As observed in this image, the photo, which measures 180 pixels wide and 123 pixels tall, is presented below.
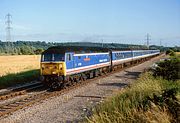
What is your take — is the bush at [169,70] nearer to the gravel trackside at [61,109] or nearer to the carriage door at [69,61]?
the gravel trackside at [61,109]

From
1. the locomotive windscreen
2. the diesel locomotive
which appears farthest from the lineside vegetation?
the locomotive windscreen

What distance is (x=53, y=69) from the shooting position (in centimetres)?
2109

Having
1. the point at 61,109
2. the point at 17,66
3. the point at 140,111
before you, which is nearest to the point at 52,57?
the point at 61,109

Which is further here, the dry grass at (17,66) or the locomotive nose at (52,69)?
the dry grass at (17,66)

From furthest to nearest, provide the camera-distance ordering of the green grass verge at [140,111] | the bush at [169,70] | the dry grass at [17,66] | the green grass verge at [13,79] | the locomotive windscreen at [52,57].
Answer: the dry grass at [17,66]
the green grass verge at [13,79]
the locomotive windscreen at [52,57]
the bush at [169,70]
the green grass verge at [140,111]

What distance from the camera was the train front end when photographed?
2094cm

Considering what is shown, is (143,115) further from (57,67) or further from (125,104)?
(57,67)

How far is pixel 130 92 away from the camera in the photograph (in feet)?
45.9

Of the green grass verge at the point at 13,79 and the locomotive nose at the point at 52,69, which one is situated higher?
the locomotive nose at the point at 52,69

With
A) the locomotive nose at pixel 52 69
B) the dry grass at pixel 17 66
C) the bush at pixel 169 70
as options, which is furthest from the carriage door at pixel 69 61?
the dry grass at pixel 17 66

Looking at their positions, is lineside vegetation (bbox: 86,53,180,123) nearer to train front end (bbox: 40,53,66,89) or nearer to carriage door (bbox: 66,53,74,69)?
train front end (bbox: 40,53,66,89)

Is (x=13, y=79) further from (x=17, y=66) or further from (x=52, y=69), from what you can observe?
(x=17, y=66)

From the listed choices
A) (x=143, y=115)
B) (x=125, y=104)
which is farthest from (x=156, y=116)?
(x=125, y=104)

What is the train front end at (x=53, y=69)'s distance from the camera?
824 inches
